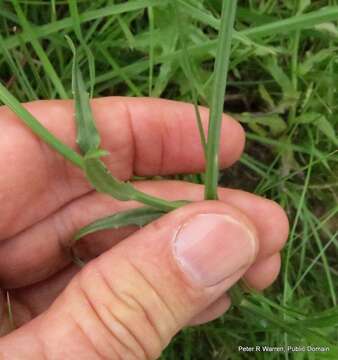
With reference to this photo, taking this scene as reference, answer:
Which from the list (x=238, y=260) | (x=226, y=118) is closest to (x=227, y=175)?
(x=226, y=118)

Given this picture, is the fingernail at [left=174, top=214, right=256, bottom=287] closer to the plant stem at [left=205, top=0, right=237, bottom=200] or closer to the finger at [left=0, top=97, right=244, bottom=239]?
the plant stem at [left=205, top=0, right=237, bottom=200]

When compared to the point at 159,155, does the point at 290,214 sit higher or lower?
lower

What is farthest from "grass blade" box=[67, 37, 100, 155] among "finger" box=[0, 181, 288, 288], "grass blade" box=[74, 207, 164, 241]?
"finger" box=[0, 181, 288, 288]

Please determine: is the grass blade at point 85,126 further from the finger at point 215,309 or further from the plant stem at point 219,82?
the finger at point 215,309

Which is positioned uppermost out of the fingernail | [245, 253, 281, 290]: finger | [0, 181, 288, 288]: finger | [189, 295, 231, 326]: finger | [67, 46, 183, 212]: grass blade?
[67, 46, 183, 212]: grass blade

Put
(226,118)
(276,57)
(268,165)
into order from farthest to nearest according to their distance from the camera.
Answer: (268,165), (276,57), (226,118)

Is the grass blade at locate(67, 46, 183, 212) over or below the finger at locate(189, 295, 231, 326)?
over

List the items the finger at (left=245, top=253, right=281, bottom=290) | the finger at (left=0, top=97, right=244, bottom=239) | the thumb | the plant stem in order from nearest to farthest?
the plant stem
the thumb
the finger at (left=0, top=97, right=244, bottom=239)
the finger at (left=245, top=253, right=281, bottom=290)

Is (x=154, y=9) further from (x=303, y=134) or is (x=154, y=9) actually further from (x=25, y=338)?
(x=25, y=338)
